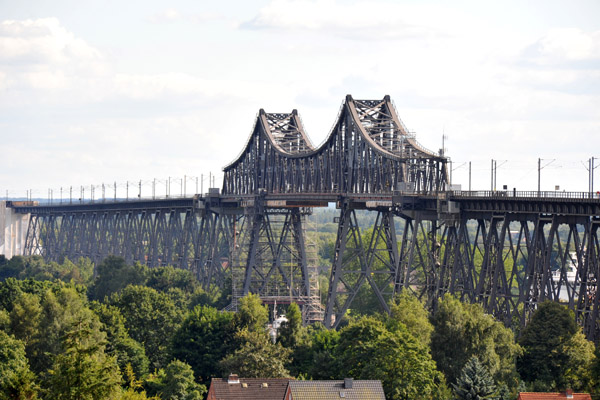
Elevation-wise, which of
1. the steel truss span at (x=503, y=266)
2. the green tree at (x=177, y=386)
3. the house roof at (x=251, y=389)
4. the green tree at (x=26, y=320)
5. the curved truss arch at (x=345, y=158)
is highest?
the curved truss arch at (x=345, y=158)

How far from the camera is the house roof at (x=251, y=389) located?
72688 millimetres

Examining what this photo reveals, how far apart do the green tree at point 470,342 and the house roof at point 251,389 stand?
12692mm

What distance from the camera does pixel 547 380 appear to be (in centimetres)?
8038

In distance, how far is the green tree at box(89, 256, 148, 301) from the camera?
494ft

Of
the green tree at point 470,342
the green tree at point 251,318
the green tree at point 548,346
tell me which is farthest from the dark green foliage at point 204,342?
the green tree at point 548,346

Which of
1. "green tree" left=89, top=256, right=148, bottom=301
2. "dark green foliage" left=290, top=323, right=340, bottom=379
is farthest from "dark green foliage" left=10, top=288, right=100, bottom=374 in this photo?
"green tree" left=89, top=256, right=148, bottom=301

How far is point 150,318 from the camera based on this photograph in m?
105

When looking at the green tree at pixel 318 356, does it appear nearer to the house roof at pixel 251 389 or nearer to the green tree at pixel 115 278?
the house roof at pixel 251 389

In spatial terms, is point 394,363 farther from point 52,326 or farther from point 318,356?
point 52,326

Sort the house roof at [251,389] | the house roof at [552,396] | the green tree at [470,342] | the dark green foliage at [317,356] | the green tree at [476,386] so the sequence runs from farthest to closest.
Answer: the dark green foliage at [317,356] < the green tree at [470,342] < the house roof at [251,389] < the green tree at [476,386] < the house roof at [552,396]

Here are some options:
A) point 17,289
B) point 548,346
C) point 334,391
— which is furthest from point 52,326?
point 548,346

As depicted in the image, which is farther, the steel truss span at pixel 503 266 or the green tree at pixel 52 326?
the green tree at pixel 52 326

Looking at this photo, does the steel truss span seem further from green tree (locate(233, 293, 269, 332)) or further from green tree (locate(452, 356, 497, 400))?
green tree (locate(233, 293, 269, 332))

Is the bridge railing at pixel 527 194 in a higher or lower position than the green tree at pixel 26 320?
higher
